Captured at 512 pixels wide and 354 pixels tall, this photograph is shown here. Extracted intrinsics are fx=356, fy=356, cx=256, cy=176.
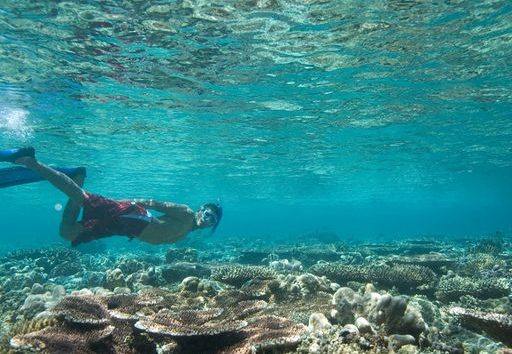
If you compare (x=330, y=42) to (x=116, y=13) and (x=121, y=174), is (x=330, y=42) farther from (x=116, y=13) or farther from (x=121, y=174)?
(x=121, y=174)

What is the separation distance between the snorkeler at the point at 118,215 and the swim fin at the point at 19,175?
0.86m

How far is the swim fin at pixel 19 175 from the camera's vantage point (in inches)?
416

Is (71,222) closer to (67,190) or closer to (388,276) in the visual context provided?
(67,190)

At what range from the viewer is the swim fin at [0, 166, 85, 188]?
10.6 metres

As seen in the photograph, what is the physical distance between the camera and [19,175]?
1078 centimetres

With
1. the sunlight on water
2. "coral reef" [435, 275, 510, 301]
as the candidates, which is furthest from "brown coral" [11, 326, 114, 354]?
the sunlight on water

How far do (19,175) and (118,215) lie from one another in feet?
11.4

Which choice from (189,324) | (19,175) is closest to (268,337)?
(189,324)

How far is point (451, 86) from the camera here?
18.3 m

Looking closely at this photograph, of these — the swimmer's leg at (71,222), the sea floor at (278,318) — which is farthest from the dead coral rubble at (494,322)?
the swimmer's leg at (71,222)

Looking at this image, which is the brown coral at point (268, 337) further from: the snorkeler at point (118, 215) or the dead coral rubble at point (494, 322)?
the snorkeler at point (118, 215)

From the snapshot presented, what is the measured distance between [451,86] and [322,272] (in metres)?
13.3

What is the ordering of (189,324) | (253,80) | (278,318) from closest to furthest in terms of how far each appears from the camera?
(189,324) → (278,318) → (253,80)

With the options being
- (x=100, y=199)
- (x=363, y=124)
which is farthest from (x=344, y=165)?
(x=100, y=199)
